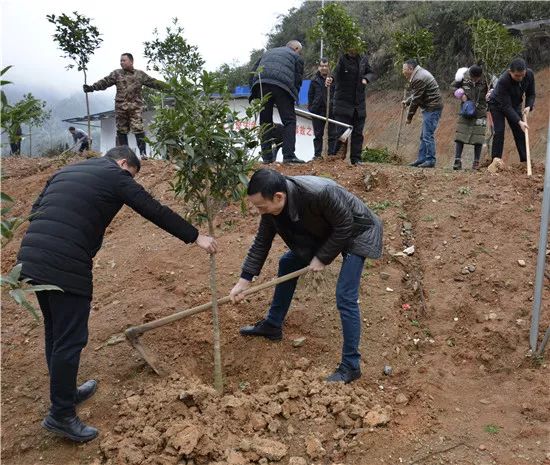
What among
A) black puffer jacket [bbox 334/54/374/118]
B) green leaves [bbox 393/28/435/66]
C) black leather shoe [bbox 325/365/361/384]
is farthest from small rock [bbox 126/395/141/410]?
green leaves [bbox 393/28/435/66]

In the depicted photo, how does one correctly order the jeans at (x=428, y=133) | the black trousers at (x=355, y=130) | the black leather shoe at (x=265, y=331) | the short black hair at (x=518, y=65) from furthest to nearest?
the jeans at (x=428, y=133), the black trousers at (x=355, y=130), the short black hair at (x=518, y=65), the black leather shoe at (x=265, y=331)

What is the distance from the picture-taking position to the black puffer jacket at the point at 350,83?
7480mm

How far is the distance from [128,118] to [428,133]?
4.93 m

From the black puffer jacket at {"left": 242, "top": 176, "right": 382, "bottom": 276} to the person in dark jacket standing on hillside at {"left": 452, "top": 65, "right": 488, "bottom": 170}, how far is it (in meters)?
5.15

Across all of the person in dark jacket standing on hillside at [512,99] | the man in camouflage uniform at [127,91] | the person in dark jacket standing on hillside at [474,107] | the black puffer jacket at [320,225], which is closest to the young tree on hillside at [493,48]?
the person in dark jacket standing on hillside at [474,107]

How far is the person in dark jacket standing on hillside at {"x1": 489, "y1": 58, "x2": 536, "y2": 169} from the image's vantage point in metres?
6.78

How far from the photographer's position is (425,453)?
3145 millimetres

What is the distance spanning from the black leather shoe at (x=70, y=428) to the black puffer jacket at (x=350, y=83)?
5808 millimetres

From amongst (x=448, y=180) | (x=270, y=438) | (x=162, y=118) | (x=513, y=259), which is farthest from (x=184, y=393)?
(x=448, y=180)

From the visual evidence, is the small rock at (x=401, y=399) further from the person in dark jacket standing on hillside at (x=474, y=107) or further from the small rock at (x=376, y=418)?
the person in dark jacket standing on hillside at (x=474, y=107)

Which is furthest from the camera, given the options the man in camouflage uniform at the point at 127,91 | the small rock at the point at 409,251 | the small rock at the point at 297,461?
the man in camouflage uniform at the point at 127,91

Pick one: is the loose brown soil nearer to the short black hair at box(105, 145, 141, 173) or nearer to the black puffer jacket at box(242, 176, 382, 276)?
the black puffer jacket at box(242, 176, 382, 276)

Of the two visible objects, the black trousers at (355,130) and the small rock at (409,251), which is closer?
the small rock at (409,251)

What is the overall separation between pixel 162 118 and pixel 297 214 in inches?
44.5
